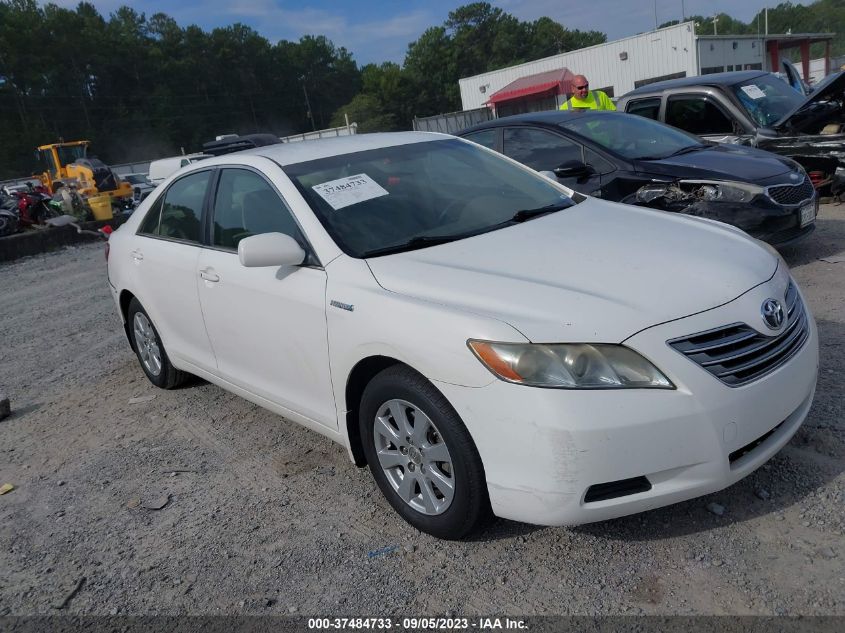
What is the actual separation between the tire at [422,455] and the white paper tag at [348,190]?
3.28 ft

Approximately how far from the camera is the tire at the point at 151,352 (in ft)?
16.4

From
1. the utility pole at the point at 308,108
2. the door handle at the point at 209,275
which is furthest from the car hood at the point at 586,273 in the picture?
the utility pole at the point at 308,108

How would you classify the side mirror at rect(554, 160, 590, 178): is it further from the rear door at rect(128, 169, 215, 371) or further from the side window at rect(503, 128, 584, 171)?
the rear door at rect(128, 169, 215, 371)

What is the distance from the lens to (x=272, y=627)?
2619 millimetres

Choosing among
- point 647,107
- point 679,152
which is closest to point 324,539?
Answer: point 679,152

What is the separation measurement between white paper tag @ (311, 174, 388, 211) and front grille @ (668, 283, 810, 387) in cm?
171

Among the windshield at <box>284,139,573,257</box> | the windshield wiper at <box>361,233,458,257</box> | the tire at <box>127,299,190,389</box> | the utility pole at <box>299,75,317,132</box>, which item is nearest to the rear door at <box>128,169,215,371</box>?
the tire at <box>127,299,190,389</box>

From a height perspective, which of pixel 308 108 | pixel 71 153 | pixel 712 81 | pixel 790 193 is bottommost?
pixel 790 193

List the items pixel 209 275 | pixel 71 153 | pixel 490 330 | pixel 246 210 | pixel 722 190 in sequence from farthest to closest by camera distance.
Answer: pixel 71 153 → pixel 722 190 → pixel 209 275 → pixel 246 210 → pixel 490 330

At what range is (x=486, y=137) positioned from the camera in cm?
730

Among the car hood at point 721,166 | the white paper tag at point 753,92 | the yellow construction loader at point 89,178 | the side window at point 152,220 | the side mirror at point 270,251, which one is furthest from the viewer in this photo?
the yellow construction loader at point 89,178

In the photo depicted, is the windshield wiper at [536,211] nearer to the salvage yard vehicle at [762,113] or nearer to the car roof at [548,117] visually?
the car roof at [548,117]

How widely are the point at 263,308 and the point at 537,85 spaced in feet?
148

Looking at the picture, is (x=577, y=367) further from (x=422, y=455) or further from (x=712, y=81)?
(x=712, y=81)
